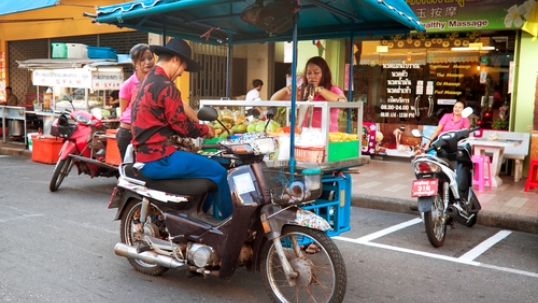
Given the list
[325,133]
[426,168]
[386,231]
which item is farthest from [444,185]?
[325,133]

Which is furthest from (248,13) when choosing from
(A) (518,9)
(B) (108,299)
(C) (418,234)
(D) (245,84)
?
(D) (245,84)

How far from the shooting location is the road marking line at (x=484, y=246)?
538cm

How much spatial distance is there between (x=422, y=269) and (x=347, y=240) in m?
1.09

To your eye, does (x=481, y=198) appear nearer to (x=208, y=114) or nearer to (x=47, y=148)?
(x=208, y=114)

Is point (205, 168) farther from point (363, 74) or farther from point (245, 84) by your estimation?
point (245, 84)

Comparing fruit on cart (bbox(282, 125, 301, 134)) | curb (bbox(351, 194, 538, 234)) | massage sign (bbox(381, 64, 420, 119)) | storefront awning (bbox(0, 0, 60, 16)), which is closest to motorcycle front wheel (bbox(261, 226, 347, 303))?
fruit on cart (bbox(282, 125, 301, 134))

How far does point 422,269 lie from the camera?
193 inches

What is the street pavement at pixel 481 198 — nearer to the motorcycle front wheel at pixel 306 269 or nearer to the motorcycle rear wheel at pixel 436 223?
the motorcycle rear wheel at pixel 436 223

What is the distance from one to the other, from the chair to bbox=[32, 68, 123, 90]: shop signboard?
291 inches

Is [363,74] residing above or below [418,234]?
above

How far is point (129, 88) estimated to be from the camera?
6.29 metres

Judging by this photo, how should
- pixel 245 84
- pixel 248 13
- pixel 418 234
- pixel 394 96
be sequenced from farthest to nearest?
pixel 245 84 → pixel 394 96 → pixel 418 234 → pixel 248 13

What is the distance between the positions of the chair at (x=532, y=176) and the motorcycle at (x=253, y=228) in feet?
19.1

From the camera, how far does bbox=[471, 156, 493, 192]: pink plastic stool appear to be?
28.2ft
